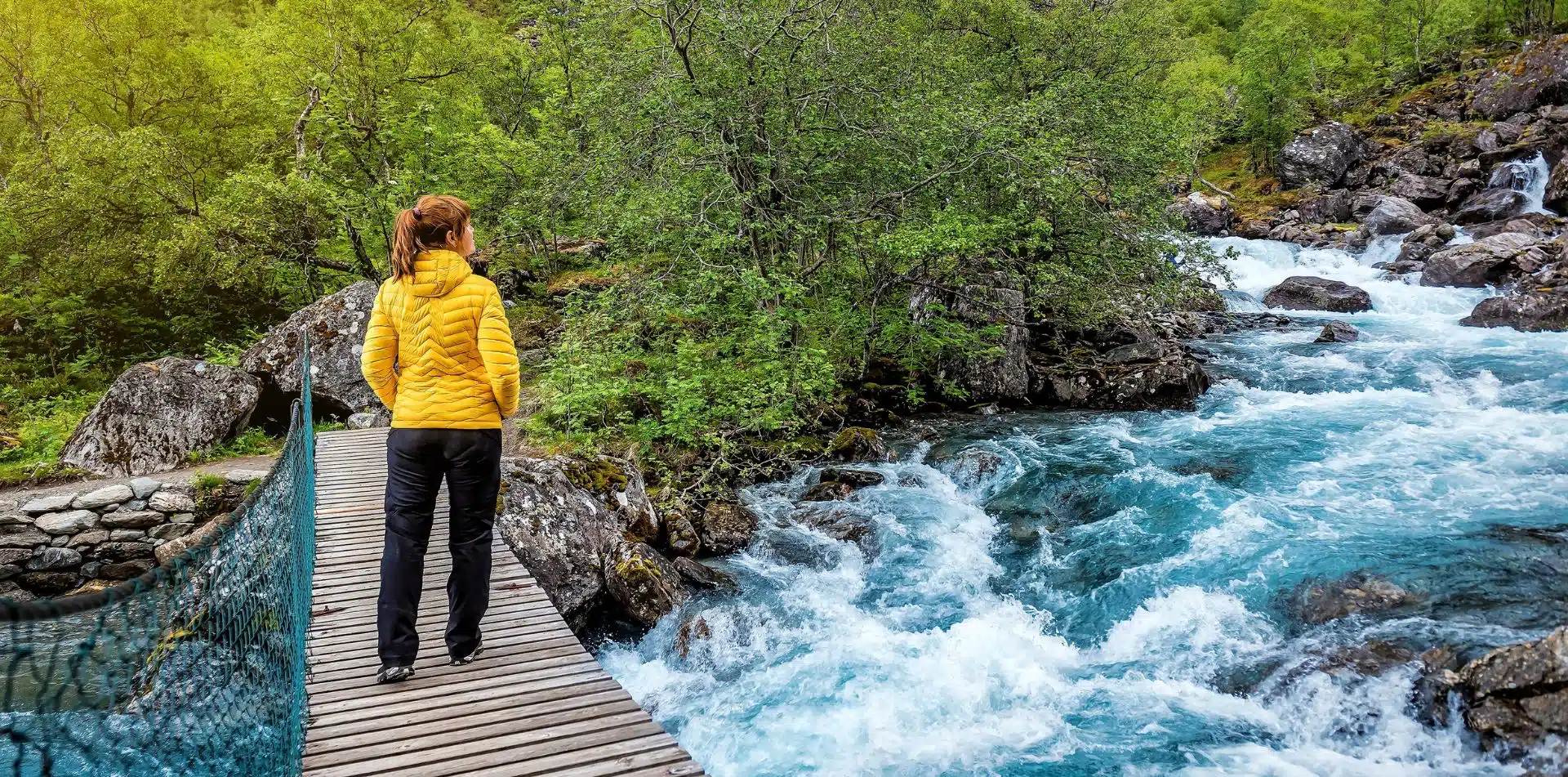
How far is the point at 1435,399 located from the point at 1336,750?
33.8ft

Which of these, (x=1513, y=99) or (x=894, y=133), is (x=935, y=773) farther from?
(x=1513, y=99)

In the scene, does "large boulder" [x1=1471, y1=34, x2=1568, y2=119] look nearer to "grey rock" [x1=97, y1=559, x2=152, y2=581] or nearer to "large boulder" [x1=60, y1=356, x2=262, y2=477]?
"large boulder" [x1=60, y1=356, x2=262, y2=477]

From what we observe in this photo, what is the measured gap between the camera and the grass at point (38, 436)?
9.58 metres

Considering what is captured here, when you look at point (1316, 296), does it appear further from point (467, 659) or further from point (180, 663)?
point (180, 663)

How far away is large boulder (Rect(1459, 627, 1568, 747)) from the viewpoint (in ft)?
16.8

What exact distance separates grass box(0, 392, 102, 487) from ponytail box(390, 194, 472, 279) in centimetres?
875

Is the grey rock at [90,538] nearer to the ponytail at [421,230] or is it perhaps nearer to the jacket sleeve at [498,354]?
the ponytail at [421,230]

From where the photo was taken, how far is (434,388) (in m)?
Result: 3.99

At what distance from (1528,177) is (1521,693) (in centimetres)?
3038

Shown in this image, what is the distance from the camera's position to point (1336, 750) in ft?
18.3

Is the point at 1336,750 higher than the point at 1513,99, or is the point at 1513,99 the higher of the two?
the point at 1513,99

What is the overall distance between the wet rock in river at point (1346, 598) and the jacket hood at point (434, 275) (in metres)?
7.26

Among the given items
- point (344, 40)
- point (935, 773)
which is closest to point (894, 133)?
point (935, 773)

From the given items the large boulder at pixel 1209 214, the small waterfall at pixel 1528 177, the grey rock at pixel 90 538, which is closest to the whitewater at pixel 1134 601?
the grey rock at pixel 90 538
